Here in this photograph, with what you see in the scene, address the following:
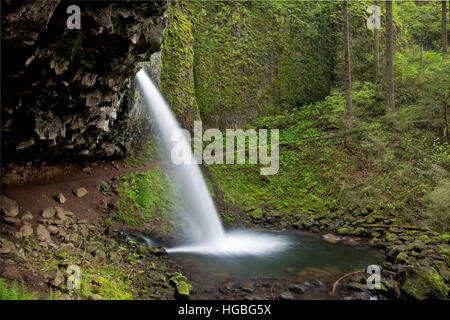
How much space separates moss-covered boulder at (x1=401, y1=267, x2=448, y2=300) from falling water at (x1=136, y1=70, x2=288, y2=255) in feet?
13.0

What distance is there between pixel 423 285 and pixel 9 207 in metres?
9.81

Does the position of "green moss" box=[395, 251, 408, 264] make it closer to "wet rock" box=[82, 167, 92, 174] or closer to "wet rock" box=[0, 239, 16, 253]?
"wet rock" box=[0, 239, 16, 253]

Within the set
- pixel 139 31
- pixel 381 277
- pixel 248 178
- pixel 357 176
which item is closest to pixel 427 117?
pixel 357 176

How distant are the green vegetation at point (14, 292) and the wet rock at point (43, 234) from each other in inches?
90.1

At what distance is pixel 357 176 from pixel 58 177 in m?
12.5

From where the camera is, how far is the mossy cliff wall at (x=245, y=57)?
1630 cm

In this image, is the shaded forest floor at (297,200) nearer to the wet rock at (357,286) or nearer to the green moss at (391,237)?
the green moss at (391,237)

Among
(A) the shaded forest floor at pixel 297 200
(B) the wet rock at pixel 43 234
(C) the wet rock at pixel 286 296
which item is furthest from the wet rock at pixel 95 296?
(C) the wet rock at pixel 286 296

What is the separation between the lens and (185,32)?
16734 millimetres

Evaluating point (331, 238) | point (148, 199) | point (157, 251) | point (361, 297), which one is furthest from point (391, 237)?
point (148, 199)

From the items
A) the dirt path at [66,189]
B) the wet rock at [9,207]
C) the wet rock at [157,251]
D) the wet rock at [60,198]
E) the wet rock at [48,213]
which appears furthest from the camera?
the wet rock at [60,198]

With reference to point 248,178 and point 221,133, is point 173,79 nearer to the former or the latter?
point 221,133
